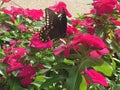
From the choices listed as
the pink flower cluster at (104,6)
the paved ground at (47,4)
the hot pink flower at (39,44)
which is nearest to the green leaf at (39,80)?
the hot pink flower at (39,44)

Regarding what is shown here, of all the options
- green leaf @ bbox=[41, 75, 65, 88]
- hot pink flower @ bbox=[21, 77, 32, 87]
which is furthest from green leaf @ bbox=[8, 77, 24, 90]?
green leaf @ bbox=[41, 75, 65, 88]

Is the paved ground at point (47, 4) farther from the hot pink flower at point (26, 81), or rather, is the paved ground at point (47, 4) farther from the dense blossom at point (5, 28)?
the hot pink flower at point (26, 81)

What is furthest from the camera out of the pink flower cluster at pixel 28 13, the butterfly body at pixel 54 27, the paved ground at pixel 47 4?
the paved ground at pixel 47 4

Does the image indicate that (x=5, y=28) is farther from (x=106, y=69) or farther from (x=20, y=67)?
(x=106, y=69)

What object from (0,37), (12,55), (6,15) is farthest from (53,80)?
(6,15)

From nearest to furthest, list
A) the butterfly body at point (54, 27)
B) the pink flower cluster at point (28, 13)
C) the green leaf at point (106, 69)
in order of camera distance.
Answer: the green leaf at point (106, 69), the butterfly body at point (54, 27), the pink flower cluster at point (28, 13)

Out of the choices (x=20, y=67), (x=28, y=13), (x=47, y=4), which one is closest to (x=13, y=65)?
(x=20, y=67)
